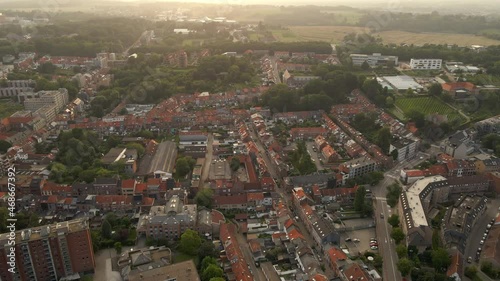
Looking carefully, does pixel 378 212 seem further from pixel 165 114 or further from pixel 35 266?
pixel 165 114

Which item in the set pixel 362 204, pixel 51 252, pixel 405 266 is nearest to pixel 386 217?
pixel 362 204

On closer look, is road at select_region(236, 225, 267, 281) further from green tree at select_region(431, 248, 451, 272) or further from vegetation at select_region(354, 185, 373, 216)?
green tree at select_region(431, 248, 451, 272)

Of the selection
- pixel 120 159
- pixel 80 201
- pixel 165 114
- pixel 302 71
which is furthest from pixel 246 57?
pixel 80 201

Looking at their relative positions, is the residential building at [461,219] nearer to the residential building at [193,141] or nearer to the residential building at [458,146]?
the residential building at [458,146]

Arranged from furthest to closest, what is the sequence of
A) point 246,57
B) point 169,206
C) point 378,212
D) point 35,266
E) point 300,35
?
1. point 300,35
2. point 246,57
3. point 378,212
4. point 169,206
5. point 35,266

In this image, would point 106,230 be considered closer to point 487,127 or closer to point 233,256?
point 233,256

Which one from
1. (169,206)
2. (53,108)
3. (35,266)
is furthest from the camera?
(53,108)
